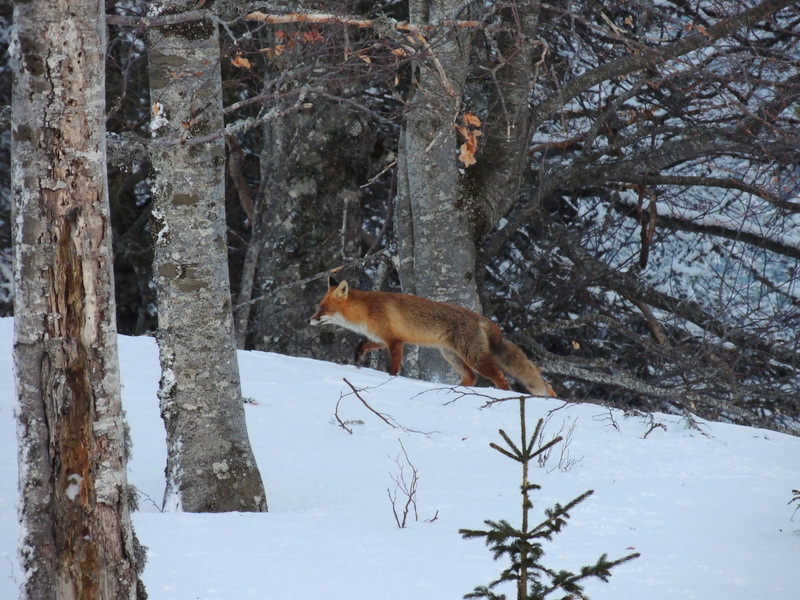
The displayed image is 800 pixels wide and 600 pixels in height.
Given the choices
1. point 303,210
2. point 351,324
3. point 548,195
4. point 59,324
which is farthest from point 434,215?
point 59,324

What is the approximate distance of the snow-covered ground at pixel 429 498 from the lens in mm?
3639

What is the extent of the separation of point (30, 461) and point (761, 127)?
9.72 meters

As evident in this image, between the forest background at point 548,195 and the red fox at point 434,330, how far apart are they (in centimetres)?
125

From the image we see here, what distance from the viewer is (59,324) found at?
2844mm

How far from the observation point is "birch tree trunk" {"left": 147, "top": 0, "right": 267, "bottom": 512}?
189 inches

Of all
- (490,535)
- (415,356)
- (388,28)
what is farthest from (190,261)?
(415,356)

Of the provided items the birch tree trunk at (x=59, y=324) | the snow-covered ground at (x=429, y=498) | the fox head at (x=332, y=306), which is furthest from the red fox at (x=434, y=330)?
A: the birch tree trunk at (x=59, y=324)

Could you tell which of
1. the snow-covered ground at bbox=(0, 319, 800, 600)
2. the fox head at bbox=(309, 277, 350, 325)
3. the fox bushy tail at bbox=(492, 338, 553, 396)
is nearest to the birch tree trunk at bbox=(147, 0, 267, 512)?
the snow-covered ground at bbox=(0, 319, 800, 600)

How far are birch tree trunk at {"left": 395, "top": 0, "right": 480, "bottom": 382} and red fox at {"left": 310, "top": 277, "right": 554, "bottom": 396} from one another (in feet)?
3.78

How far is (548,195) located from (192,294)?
906cm

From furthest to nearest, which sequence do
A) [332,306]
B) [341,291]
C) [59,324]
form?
[332,306] → [341,291] → [59,324]

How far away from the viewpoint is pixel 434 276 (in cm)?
1047

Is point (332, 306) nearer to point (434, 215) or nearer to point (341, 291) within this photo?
point (341, 291)

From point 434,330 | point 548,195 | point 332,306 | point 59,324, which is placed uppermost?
point 548,195
